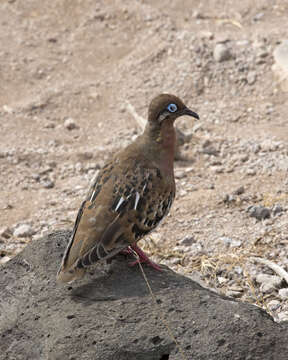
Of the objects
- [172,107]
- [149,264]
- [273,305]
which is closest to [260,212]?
[273,305]

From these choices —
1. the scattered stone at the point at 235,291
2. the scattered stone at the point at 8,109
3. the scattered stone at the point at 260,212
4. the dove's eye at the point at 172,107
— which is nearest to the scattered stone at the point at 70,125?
the scattered stone at the point at 8,109

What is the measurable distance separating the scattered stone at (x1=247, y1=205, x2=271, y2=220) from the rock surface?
234 centimetres

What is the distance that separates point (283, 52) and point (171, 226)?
396 cm

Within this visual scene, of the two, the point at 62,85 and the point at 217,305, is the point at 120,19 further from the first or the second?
the point at 217,305

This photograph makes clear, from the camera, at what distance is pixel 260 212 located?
6.47 metres

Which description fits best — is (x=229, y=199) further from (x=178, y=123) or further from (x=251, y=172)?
(x=178, y=123)

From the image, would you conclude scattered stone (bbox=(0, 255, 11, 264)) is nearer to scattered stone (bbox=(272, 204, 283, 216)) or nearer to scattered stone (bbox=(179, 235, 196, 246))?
scattered stone (bbox=(179, 235, 196, 246))

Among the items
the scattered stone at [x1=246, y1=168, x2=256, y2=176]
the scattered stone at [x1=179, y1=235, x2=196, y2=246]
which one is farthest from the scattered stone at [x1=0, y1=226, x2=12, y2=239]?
the scattered stone at [x1=246, y1=168, x2=256, y2=176]

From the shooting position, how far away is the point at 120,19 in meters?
11.5

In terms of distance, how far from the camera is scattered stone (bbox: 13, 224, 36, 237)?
22.2ft

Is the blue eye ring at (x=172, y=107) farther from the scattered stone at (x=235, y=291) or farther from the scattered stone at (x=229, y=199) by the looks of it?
the scattered stone at (x=229, y=199)

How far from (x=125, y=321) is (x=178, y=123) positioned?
5.32 meters

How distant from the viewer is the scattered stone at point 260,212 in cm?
647

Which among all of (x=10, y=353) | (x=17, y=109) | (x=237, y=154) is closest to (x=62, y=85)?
(x=17, y=109)
